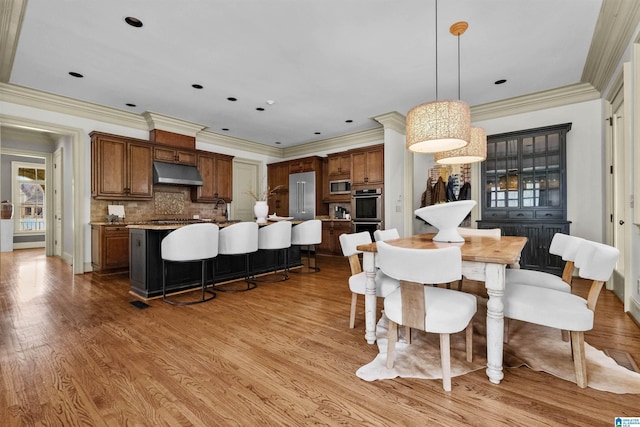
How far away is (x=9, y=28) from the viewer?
9.27ft

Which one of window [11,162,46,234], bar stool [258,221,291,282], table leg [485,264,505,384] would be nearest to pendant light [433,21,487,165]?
table leg [485,264,505,384]

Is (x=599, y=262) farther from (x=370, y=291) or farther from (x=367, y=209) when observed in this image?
(x=367, y=209)

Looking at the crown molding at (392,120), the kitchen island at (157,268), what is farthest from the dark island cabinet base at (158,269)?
the crown molding at (392,120)

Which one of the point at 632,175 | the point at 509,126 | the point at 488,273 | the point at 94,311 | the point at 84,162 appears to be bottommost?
the point at 94,311

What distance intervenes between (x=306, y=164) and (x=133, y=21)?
447 centimetres

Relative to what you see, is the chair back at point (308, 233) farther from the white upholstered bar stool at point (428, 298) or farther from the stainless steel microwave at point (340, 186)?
the white upholstered bar stool at point (428, 298)

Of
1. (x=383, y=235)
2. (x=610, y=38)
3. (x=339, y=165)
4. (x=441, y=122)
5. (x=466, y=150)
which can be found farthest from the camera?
(x=339, y=165)

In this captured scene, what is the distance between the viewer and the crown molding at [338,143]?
20.9ft

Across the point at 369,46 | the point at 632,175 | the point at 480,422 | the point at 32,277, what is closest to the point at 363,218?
the point at 369,46

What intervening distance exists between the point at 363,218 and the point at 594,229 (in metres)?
3.45

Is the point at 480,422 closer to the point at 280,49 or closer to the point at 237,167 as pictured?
the point at 280,49

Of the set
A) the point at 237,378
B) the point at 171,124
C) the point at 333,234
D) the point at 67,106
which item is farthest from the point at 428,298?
the point at 67,106

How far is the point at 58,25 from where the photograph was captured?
2795mm

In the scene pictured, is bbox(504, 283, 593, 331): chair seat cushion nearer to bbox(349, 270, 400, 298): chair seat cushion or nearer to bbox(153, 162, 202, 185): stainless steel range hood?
bbox(349, 270, 400, 298): chair seat cushion
